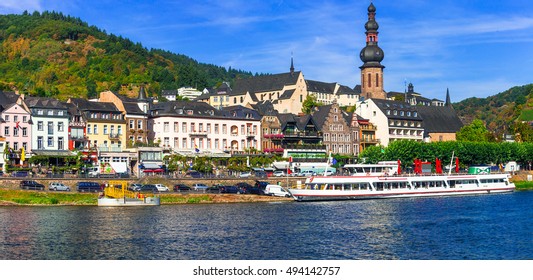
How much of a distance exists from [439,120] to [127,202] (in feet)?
309

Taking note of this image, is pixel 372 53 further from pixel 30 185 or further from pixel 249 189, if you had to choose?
pixel 30 185

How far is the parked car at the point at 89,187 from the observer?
8260cm

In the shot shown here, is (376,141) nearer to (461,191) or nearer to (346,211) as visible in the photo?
Answer: (461,191)

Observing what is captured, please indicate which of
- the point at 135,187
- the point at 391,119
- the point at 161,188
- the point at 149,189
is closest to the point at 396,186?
the point at 161,188

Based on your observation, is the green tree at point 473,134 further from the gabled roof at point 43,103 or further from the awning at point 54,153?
the gabled roof at point 43,103

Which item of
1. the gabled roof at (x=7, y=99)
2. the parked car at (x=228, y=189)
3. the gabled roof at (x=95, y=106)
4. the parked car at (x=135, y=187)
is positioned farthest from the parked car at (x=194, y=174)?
the gabled roof at (x=7, y=99)

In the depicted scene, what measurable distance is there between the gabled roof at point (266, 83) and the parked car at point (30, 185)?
280ft

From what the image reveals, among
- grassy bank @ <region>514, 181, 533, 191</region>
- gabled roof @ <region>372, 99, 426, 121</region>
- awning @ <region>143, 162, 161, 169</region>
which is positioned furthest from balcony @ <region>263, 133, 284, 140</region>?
grassy bank @ <region>514, 181, 533, 191</region>

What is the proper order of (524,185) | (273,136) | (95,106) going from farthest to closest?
1. (273,136)
2. (524,185)
3. (95,106)

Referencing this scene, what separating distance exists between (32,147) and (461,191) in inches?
2303

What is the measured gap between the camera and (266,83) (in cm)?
16725

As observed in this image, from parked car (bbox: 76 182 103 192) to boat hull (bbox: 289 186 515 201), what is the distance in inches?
884

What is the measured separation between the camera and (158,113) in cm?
11200

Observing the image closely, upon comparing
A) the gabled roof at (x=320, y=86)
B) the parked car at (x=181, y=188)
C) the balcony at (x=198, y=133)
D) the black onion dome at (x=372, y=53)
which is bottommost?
the parked car at (x=181, y=188)
